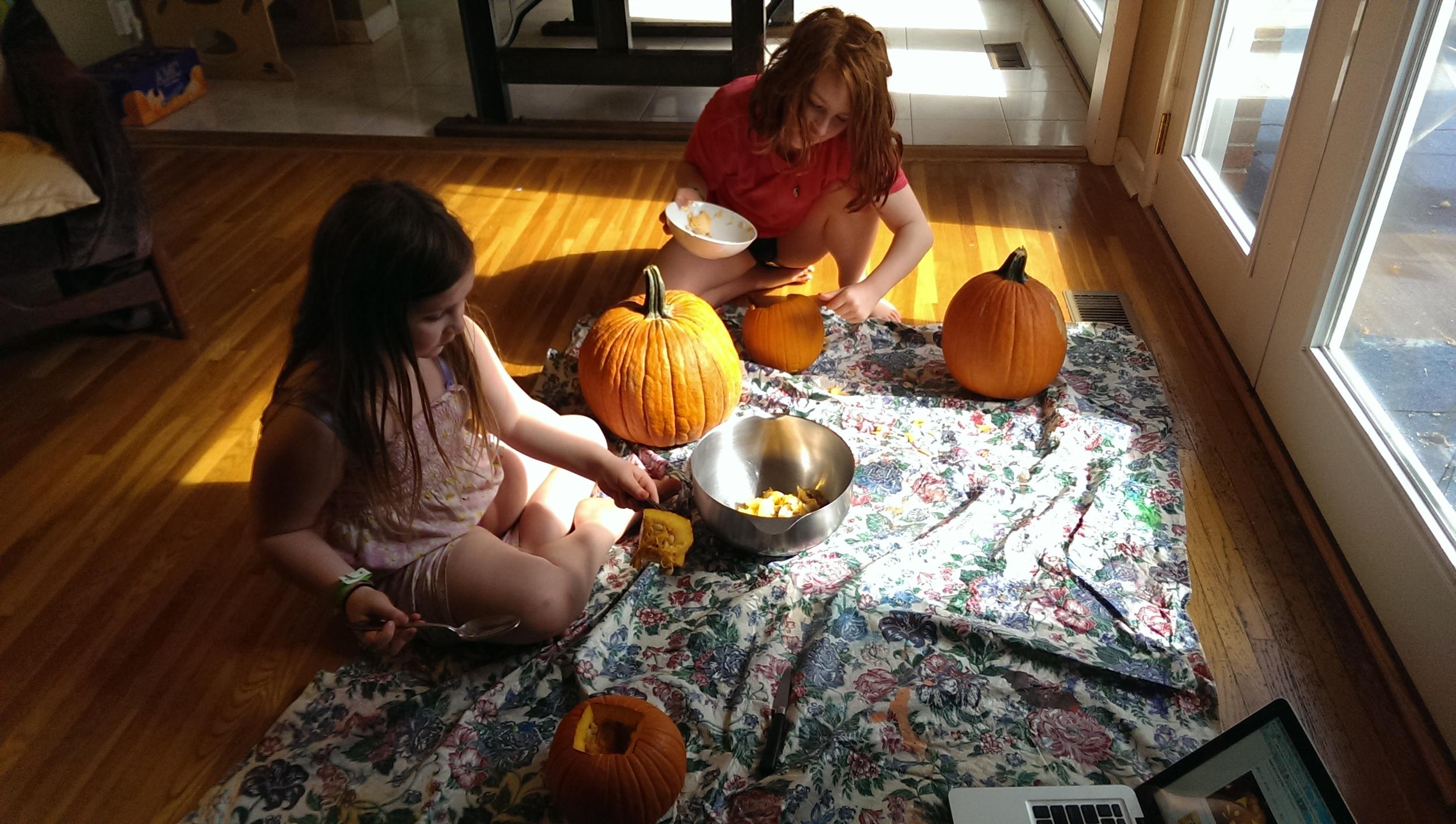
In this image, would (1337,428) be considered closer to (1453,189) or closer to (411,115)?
(1453,189)

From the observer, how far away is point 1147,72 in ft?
8.00

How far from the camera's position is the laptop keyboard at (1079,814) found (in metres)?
0.96

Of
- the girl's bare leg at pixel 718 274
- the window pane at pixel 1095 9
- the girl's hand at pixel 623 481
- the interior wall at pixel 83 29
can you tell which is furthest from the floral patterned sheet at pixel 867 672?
the interior wall at pixel 83 29

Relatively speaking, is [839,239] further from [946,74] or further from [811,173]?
[946,74]

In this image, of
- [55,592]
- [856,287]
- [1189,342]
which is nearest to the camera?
[55,592]

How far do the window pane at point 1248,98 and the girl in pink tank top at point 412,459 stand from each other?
133cm

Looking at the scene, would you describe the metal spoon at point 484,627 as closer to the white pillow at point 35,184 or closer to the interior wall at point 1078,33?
the white pillow at point 35,184

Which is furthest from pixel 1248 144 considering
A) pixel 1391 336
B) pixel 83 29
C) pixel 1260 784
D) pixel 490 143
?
pixel 83 29

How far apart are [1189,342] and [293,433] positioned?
162 centimetres

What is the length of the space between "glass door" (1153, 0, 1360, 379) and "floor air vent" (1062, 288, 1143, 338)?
0.16m

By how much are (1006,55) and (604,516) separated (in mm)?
2932

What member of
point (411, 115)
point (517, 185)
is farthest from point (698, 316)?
point (411, 115)

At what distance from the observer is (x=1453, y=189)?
1.25 m

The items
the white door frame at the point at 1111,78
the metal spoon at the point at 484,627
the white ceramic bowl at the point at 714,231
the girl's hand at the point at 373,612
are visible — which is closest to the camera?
the girl's hand at the point at 373,612
